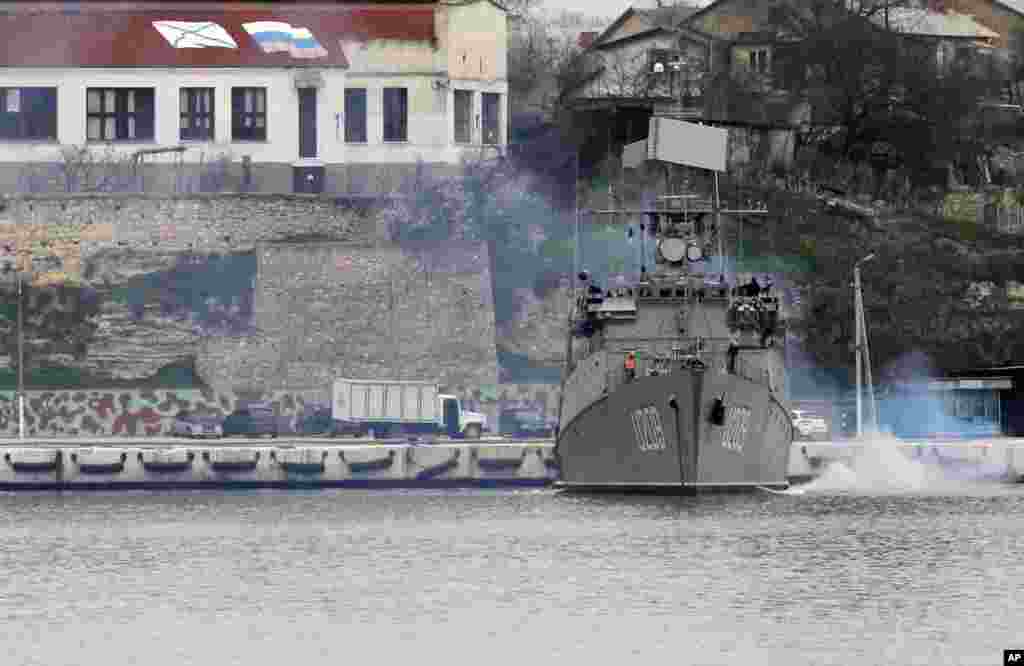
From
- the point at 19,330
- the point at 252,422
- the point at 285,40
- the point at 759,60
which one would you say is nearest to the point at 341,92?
the point at 285,40

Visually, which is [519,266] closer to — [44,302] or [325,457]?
[44,302]

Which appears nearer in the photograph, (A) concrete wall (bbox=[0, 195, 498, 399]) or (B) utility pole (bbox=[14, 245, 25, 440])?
(B) utility pole (bbox=[14, 245, 25, 440])

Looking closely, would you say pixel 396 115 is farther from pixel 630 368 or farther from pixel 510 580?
pixel 510 580

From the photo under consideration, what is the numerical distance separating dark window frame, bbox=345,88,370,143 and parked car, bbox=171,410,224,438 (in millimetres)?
14478

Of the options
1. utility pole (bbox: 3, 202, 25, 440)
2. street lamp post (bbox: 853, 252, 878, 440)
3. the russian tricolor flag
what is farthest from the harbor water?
the russian tricolor flag

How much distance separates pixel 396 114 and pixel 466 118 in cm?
260

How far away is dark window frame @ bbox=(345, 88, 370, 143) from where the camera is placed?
121750 millimetres

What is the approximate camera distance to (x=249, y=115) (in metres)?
121

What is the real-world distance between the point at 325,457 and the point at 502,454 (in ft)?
15.3

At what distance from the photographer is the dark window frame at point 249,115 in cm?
12038

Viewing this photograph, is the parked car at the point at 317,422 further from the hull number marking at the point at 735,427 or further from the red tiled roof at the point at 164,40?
the hull number marking at the point at 735,427

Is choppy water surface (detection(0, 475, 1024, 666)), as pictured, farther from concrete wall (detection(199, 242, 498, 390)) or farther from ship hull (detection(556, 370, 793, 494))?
concrete wall (detection(199, 242, 498, 390))

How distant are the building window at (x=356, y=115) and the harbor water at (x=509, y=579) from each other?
34.8 m

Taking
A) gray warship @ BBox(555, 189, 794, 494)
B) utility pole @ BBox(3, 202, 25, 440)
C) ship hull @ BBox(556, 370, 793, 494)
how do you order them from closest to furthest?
1. ship hull @ BBox(556, 370, 793, 494)
2. gray warship @ BBox(555, 189, 794, 494)
3. utility pole @ BBox(3, 202, 25, 440)
